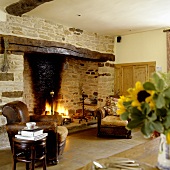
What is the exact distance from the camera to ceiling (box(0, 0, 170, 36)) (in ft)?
13.4

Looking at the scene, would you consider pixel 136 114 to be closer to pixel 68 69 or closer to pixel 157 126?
pixel 157 126

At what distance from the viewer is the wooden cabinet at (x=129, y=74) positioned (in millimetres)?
6387

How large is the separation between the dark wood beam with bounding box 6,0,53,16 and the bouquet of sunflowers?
2.95 metres

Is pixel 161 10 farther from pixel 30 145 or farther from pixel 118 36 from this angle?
pixel 30 145

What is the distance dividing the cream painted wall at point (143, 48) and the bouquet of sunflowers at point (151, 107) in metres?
5.26

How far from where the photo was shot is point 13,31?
4.55m

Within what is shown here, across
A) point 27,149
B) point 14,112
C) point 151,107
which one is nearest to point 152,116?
point 151,107

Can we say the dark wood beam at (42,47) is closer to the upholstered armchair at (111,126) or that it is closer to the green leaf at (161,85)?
the upholstered armchair at (111,126)

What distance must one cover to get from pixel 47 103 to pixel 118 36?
114 inches

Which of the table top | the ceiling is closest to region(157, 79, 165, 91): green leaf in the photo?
the table top

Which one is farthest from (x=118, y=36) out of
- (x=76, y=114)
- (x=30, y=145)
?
(x=30, y=145)

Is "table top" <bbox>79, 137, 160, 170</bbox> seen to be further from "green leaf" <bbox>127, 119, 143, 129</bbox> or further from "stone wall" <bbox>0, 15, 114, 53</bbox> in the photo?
"stone wall" <bbox>0, 15, 114, 53</bbox>

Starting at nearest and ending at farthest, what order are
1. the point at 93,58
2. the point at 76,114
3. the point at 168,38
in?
the point at 168,38 < the point at 93,58 < the point at 76,114

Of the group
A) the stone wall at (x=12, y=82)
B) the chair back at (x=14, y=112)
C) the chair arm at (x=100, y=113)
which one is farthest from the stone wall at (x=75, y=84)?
the chair back at (x=14, y=112)
